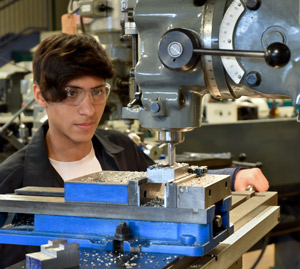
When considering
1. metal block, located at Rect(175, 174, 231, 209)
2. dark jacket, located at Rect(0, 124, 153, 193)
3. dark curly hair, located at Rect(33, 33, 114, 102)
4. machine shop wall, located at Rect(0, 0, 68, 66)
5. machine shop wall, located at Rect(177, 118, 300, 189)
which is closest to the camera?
metal block, located at Rect(175, 174, 231, 209)

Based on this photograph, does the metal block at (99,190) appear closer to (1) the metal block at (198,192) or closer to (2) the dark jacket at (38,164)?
(1) the metal block at (198,192)

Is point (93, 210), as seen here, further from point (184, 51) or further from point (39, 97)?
point (39, 97)

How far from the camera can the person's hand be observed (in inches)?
63.0

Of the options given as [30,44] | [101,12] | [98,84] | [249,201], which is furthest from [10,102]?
[30,44]

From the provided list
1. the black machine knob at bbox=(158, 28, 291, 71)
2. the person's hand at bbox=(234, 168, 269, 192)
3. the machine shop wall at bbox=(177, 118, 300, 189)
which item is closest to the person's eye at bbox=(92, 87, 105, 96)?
the person's hand at bbox=(234, 168, 269, 192)

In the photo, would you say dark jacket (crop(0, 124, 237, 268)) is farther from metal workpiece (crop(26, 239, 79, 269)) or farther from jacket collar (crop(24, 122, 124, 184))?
metal workpiece (crop(26, 239, 79, 269))

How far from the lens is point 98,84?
1.70m

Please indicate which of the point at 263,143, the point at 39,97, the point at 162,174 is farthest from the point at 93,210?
the point at 263,143

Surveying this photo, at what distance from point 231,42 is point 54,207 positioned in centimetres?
49

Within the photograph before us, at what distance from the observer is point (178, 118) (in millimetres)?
1158

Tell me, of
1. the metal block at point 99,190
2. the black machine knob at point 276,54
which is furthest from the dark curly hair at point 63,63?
the black machine knob at point 276,54

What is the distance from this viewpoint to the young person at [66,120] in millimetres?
1581

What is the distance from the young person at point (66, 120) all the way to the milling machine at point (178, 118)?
Result: 0.37m

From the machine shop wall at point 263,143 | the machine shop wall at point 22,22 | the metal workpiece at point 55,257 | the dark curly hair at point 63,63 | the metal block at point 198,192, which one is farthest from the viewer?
the machine shop wall at point 22,22
